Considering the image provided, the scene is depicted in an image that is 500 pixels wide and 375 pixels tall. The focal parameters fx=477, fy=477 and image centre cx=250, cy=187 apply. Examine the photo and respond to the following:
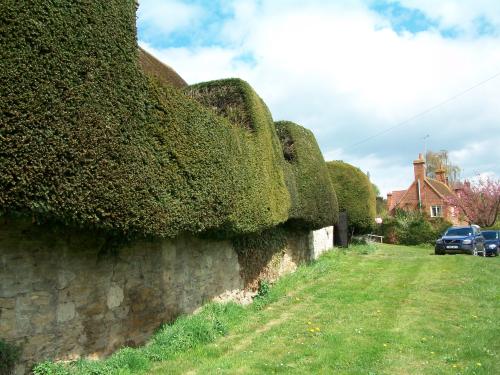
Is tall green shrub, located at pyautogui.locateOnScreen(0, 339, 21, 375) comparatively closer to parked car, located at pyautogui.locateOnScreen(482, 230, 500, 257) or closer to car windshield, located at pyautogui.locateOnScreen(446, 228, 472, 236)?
car windshield, located at pyautogui.locateOnScreen(446, 228, 472, 236)

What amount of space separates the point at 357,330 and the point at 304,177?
8.03m

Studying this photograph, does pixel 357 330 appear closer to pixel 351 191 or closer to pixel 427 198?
pixel 351 191

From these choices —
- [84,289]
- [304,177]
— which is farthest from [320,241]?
[84,289]

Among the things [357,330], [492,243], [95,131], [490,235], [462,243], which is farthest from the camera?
[490,235]

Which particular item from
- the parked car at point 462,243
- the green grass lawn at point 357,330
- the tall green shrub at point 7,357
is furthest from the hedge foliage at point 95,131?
the parked car at point 462,243

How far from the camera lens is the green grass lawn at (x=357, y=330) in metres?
6.62

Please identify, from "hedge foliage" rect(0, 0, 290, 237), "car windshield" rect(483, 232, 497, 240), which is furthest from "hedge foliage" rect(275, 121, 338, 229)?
"car windshield" rect(483, 232, 497, 240)

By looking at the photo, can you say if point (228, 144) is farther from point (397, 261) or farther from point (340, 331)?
point (397, 261)

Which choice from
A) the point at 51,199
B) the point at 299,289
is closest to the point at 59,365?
the point at 51,199

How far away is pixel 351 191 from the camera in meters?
25.4

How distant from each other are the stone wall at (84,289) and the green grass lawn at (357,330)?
0.59 metres

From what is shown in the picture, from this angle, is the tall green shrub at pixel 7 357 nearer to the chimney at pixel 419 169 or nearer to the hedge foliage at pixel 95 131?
the hedge foliage at pixel 95 131

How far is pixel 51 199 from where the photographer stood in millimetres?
5215

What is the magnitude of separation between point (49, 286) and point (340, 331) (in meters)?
5.07
